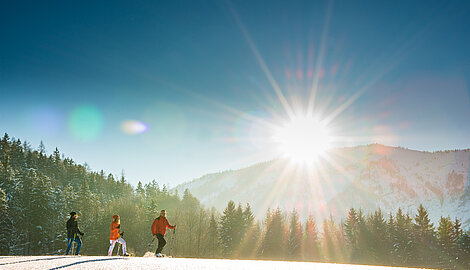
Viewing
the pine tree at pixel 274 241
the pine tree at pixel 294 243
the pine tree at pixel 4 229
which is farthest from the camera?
the pine tree at pixel 294 243

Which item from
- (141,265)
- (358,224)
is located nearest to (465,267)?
(358,224)

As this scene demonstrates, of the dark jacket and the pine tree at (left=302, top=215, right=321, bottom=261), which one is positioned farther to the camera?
the pine tree at (left=302, top=215, right=321, bottom=261)

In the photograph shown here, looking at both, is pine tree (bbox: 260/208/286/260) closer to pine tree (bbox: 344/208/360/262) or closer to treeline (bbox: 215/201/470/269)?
treeline (bbox: 215/201/470/269)

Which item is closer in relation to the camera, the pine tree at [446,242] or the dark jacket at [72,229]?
the dark jacket at [72,229]

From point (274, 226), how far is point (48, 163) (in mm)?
83429

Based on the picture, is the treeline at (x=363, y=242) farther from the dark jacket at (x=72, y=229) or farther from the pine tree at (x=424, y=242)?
the dark jacket at (x=72, y=229)

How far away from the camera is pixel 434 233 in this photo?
2222 inches

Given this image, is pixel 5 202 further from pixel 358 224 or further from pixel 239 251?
pixel 358 224

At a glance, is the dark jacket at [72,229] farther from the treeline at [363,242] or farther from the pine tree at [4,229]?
the treeline at [363,242]

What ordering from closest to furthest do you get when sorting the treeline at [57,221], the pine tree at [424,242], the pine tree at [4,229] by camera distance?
the pine tree at [4,229], the pine tree at [424,242], the treeline at [57,221]

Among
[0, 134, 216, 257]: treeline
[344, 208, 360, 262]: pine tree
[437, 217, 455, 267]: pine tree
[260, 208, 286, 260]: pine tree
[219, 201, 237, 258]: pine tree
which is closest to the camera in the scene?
[437, 217, 455, 267]: pine tree

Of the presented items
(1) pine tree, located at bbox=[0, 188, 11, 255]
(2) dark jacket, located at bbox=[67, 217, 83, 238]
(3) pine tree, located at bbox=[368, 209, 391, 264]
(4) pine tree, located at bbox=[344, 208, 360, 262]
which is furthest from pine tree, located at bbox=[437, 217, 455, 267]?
(1) pine tree, located at bbox=[0, 188, 11, 255]

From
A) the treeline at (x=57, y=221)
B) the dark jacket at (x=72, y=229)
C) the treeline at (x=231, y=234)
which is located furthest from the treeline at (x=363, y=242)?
the dark jacket at (x=72, y=229)

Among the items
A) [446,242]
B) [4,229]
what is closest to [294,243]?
[446,242]
